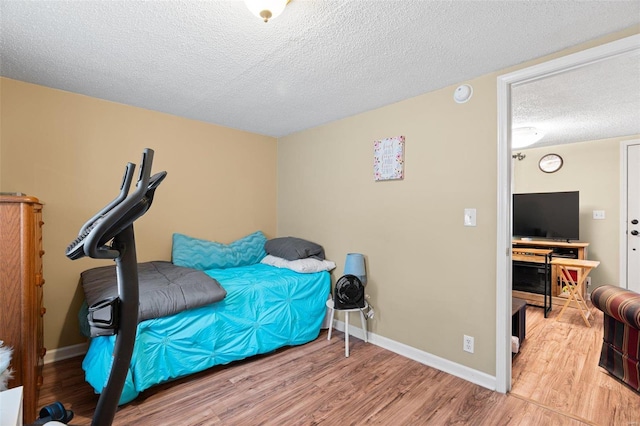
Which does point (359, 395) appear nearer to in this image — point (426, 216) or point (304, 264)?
point (304, 264)

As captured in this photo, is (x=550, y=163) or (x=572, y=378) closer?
(x=572, y=378)

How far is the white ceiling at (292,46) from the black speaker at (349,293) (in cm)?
164

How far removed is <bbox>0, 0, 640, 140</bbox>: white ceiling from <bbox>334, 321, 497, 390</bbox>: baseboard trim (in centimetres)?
219

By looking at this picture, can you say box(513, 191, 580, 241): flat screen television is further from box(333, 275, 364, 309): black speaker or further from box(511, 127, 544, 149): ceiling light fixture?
box(333, 275, 364, 309): black speaker

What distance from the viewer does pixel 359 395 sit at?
82.4 inches

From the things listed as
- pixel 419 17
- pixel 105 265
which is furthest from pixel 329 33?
pixel 105 265

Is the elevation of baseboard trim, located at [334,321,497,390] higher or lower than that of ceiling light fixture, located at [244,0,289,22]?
lower

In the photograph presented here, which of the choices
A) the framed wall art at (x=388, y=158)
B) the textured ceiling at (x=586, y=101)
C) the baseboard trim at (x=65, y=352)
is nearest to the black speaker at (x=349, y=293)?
the framed wall art at (x=388, y=158)

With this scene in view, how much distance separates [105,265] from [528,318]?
4.74 metres

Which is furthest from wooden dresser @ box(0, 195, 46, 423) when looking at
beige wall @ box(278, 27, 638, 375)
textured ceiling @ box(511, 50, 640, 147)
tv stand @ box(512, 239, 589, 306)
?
tv stand @ box(512, 239, 589, 306)

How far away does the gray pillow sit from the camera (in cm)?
323

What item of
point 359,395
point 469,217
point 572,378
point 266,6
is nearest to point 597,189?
point 572,378

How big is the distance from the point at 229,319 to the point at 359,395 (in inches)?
44.1

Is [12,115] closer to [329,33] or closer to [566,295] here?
[329,33]
